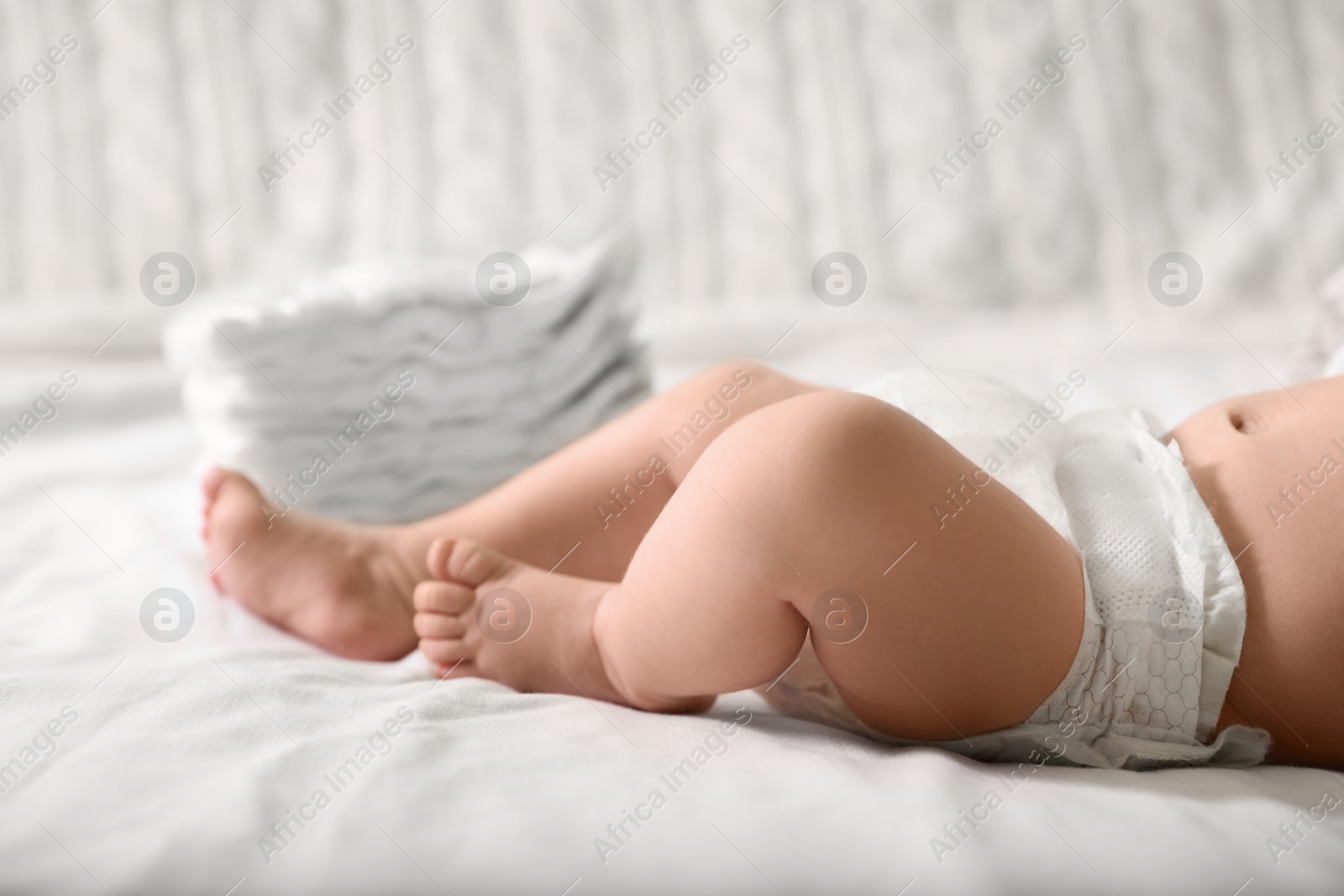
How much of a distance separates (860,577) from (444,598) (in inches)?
11.9

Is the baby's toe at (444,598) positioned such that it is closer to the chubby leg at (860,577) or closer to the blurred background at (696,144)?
the chubby leg at (860,577)

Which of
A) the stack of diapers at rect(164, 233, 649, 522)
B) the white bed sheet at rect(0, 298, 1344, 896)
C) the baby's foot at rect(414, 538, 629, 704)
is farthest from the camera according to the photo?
the stack of diapers at rect(164, 233, 649, 522)

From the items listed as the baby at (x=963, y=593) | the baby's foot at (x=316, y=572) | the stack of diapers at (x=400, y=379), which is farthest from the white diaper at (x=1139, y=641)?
the stack of diapers at (x=400, y=379)

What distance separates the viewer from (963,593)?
0.57m

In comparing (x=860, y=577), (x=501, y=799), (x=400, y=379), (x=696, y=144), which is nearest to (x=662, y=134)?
(x=696, y=144)

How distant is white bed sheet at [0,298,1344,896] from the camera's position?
0.43 m

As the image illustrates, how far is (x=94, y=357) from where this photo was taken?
133cm

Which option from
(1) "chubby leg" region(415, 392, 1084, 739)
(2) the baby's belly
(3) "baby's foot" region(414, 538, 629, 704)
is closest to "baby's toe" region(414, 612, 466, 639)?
(3) "baby's foot" region(414, 538, 629, 704)

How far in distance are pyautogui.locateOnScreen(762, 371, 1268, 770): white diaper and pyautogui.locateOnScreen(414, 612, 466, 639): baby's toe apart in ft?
0.75

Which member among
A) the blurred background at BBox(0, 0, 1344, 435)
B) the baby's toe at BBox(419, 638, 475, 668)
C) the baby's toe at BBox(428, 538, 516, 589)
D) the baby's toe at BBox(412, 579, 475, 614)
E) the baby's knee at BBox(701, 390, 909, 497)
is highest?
the blurred background at BBox(0, 0, 1344, 435)

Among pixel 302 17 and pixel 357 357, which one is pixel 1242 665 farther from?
pixel 302 17

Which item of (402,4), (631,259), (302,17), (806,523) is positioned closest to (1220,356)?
(631,259)

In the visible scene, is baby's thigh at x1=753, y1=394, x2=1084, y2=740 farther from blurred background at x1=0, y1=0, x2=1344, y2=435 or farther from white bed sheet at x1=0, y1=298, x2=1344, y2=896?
blurred background at x1=0, y1=0, x2=1344, y2=435

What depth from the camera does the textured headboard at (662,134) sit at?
58.2 inches
